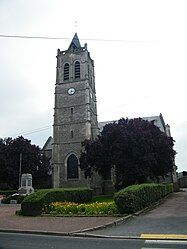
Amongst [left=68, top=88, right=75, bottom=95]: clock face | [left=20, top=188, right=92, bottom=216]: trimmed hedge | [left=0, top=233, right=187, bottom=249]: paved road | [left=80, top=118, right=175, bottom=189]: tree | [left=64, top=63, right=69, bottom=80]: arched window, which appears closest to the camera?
[left=0, top=233, right=187, bottom=249]: paved road

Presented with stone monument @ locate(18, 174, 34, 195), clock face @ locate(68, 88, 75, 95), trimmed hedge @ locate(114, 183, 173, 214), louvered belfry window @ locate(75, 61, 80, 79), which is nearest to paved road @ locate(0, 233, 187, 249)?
trimmed hedge @ locate(114, 183, 173, 214)

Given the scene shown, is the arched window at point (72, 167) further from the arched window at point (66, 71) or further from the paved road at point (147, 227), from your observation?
the paved road at point (147, 227)

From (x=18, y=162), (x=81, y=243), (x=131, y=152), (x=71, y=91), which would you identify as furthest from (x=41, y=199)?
(x=71, y=91)

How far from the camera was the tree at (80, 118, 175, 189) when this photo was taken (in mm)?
32656

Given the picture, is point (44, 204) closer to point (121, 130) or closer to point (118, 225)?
point (118, 225)

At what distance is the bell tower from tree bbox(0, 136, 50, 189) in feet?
14.4

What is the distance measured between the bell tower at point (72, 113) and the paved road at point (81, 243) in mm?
33530

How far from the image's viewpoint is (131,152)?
3303 centimetres

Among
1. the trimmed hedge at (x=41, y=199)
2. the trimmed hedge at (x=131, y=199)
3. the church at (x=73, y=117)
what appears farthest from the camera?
the church at (x=73, y=117)

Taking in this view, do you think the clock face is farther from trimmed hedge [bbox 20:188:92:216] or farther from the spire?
trimmed hedge [bbox 20:188:92:216]

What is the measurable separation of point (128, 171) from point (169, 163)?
5679mm

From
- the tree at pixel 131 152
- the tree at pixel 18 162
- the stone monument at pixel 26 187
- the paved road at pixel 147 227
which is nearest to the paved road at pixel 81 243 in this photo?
the paved road at pixel 147 227

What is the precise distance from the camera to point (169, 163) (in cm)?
3538

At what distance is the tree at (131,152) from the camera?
3266 centimetres
